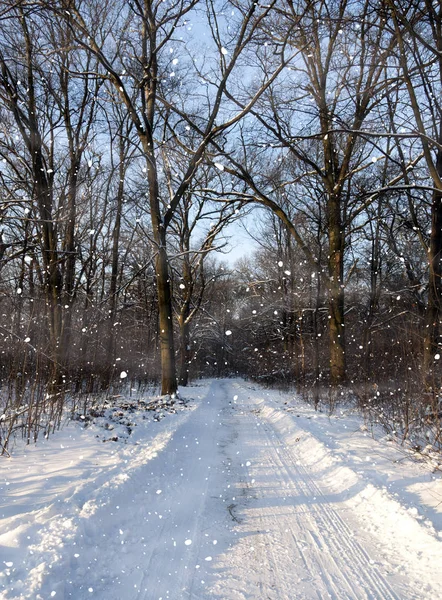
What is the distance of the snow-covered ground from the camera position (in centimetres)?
264

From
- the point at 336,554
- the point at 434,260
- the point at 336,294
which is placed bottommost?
the point at 336,554

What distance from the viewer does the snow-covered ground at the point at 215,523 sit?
104 inches

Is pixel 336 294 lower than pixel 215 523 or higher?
higher

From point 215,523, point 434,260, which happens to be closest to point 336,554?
point 215,523

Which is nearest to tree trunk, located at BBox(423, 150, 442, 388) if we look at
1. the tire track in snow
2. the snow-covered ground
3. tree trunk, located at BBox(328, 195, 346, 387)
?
tree trunk, located at BBox(328, 195, 346, 387)

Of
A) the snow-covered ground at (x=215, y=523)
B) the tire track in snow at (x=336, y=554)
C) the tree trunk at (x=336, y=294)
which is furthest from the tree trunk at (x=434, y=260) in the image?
the tire track in snow at (x=336, y=554)

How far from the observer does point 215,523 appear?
3.64 meters

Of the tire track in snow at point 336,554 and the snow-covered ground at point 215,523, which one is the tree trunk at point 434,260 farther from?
the tire track in snow at point 336,554

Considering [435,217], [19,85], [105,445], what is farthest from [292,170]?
[105,445]

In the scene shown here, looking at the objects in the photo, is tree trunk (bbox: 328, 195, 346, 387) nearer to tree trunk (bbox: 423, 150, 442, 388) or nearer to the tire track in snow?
tree trunk (bbox: 423, 150, 442, 388)

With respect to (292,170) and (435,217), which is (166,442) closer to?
(435,217)

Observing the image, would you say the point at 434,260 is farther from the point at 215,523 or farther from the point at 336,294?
the point at 215,523

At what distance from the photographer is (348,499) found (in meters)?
4.41

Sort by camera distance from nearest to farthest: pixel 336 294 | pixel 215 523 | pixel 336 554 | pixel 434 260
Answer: pixel 336 554 → pixel 215 523 → pixel 434 260 → pixel 336 294
